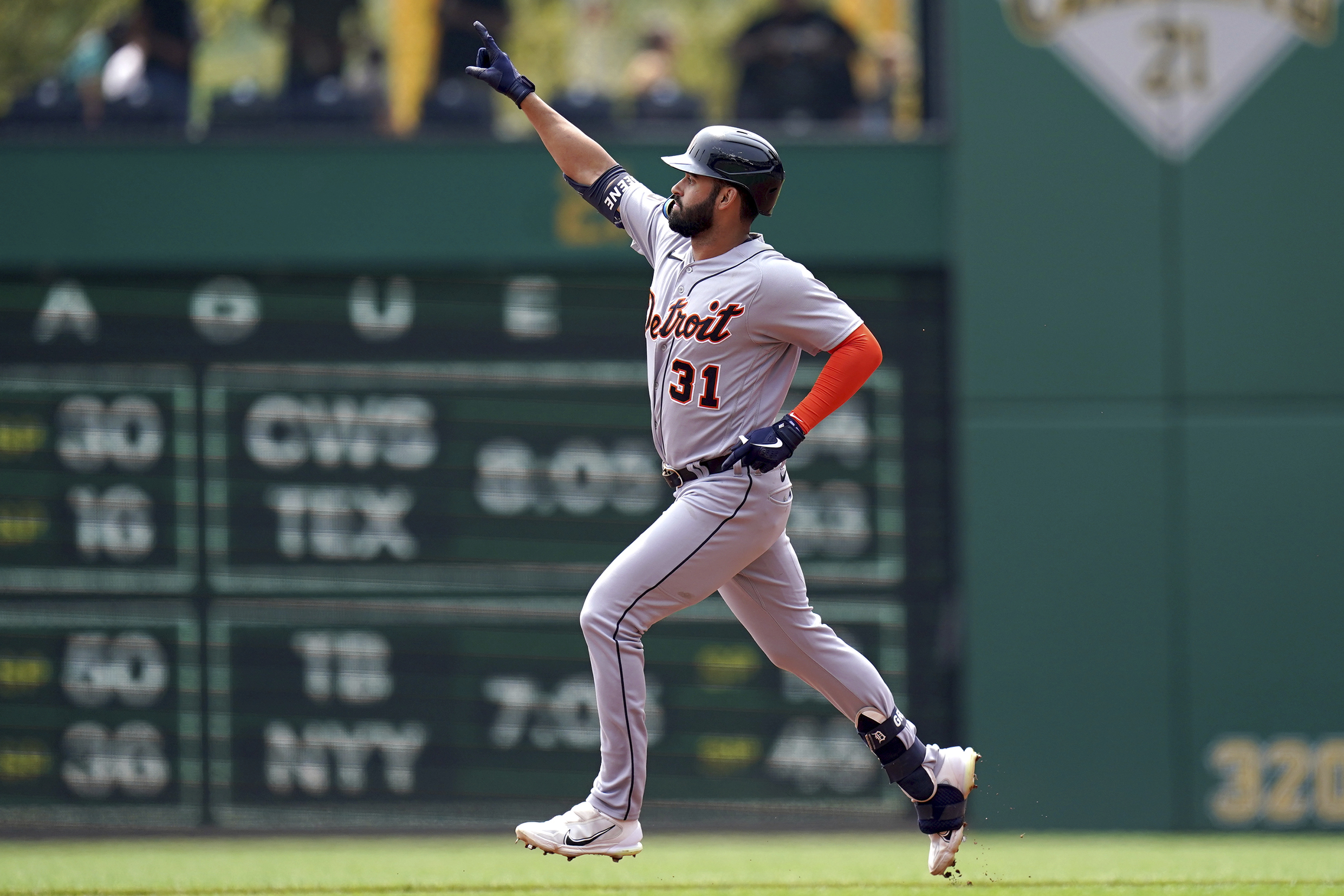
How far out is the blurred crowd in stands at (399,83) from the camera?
7789 mm

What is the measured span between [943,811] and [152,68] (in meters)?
5.68

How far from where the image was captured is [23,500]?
734 centimetres

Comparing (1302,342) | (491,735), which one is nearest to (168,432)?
(491,735)

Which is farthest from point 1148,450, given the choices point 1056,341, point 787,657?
point 787,657

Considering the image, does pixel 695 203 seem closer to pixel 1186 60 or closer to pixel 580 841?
pixel 580 841

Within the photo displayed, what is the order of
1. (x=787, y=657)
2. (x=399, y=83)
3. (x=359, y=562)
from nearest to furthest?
(x=787, y=657)
(x=359, y=562)
(x=399, y=83)

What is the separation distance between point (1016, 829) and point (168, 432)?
176 inches

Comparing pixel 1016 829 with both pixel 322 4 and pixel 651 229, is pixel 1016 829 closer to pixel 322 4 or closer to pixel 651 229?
pixel 651 229

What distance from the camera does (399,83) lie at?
8.37 metres

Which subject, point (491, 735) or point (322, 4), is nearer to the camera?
point (491, 735)

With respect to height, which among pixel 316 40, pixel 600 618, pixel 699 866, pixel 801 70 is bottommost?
pixel 699 866

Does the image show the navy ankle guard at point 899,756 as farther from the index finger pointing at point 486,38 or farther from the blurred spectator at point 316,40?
the blurred spectator at point 316,40

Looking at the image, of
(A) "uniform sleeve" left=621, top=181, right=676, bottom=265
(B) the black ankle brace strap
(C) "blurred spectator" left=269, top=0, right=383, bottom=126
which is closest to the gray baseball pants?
(B) the black ankle brace strap

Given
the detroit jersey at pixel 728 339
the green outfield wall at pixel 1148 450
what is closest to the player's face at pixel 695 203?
the detroit jersey at pixel 728 339
